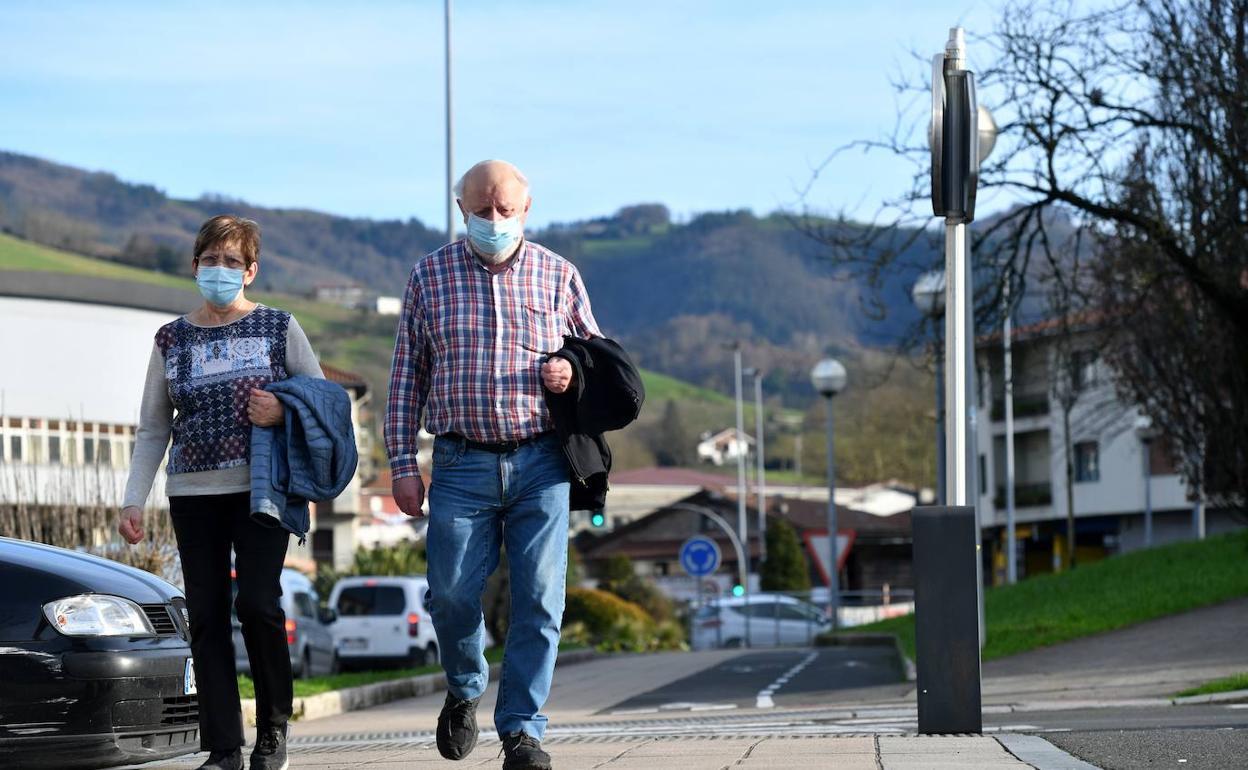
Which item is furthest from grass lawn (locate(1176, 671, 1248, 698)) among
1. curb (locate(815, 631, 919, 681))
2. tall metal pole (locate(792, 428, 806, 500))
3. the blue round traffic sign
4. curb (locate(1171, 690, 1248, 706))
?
tall metal pole (locate(792, 428, 806, 500))

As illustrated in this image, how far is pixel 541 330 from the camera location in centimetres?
596

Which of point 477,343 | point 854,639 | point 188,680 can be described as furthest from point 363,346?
point 477,343

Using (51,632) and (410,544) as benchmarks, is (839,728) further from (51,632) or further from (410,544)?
(410,544)

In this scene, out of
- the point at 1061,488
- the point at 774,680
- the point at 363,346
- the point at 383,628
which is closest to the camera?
the point at 774,680

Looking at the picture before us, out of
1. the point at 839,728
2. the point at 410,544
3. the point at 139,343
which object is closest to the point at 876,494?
the point at 410,544

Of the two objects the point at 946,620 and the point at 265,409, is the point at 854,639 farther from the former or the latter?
the point at 265,409

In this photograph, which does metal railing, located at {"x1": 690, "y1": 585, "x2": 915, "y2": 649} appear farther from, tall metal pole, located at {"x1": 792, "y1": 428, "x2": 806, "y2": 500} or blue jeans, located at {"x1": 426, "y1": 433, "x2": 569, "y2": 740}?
tall metal pole, located at {"x1": 792, "y1": 428, "x2": 806, "y2": 500}

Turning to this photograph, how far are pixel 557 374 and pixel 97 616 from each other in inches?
83.9

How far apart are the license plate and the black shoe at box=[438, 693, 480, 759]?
4.58ft

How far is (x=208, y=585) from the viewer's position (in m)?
6.20

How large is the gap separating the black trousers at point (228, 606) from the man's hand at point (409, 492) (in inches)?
18.7

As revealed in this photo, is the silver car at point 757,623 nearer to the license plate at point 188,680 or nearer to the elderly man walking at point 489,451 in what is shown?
the license plate at point 188,680

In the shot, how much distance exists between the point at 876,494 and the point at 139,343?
83.9 meters

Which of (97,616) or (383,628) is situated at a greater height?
(97,616)
